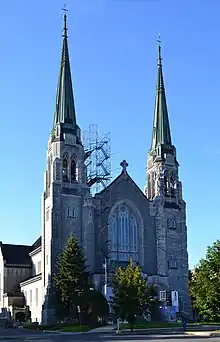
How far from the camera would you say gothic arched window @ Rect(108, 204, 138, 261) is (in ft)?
276

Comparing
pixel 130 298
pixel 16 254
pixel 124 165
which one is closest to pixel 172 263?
pixel 124 165

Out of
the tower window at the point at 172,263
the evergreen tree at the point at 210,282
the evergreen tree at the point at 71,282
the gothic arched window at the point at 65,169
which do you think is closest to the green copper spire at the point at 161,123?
the gothic arched window at the point at 65,169

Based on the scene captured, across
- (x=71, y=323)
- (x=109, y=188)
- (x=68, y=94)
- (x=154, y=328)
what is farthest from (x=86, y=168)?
(x=154, y=328)

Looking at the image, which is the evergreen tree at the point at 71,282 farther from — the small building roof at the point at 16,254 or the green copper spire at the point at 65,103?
the small building roof at the point at 16,254

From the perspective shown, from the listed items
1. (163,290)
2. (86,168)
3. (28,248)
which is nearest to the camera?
(163,290)

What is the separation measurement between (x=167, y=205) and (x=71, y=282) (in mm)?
24690

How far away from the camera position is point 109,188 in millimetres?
86438

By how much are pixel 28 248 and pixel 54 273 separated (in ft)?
80.2

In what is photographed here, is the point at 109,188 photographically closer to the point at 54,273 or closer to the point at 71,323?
the point at 54,273

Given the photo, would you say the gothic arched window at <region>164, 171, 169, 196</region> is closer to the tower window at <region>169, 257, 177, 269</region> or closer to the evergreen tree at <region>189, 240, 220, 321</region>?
the tower window at <region>169, 257, 177, 269</region>

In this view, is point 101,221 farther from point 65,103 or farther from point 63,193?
point 65,103

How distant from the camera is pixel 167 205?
90.4 m

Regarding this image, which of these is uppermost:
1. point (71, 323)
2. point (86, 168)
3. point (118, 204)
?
point (86, 168)

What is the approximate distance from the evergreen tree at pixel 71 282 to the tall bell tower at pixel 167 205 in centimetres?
1708
